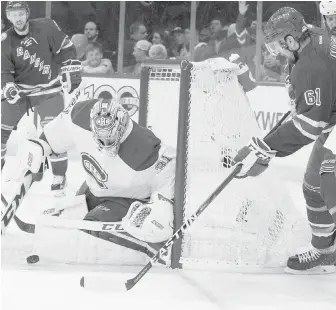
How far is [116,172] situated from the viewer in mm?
2924

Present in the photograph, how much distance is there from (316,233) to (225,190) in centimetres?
40

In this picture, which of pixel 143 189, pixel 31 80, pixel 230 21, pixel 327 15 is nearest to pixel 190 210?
pixel 143 189

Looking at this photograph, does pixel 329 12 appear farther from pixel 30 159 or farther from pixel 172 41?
pixel 172 41

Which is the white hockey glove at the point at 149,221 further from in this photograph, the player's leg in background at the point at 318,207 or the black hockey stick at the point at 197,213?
the player's leg in background at the point at 318,207

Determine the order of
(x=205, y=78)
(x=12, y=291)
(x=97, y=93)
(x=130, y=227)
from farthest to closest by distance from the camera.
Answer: (x=97, y=93) → (x=205, y=78) → (x=130, y=227) → (x=12, y=291)

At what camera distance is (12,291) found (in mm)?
2477

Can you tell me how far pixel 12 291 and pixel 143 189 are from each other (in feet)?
2.40

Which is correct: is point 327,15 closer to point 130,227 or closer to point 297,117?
point 297,117

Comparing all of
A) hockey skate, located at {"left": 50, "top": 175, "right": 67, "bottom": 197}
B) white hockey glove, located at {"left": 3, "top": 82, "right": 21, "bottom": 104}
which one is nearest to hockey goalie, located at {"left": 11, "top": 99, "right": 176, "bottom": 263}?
hockey skate, located at {"left": 50, "top": 175, "right": 67, "bottom": 197}

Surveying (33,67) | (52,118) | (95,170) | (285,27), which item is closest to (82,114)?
(95,170)

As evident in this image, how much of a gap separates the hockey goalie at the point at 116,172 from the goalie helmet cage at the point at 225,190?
0.10 m

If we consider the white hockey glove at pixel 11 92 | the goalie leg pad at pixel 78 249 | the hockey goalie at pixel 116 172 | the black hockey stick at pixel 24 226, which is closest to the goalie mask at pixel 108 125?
the hockey goalie at pixel 116 172

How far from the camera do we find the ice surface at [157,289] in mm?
2400

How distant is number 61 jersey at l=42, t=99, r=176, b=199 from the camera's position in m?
2.91
